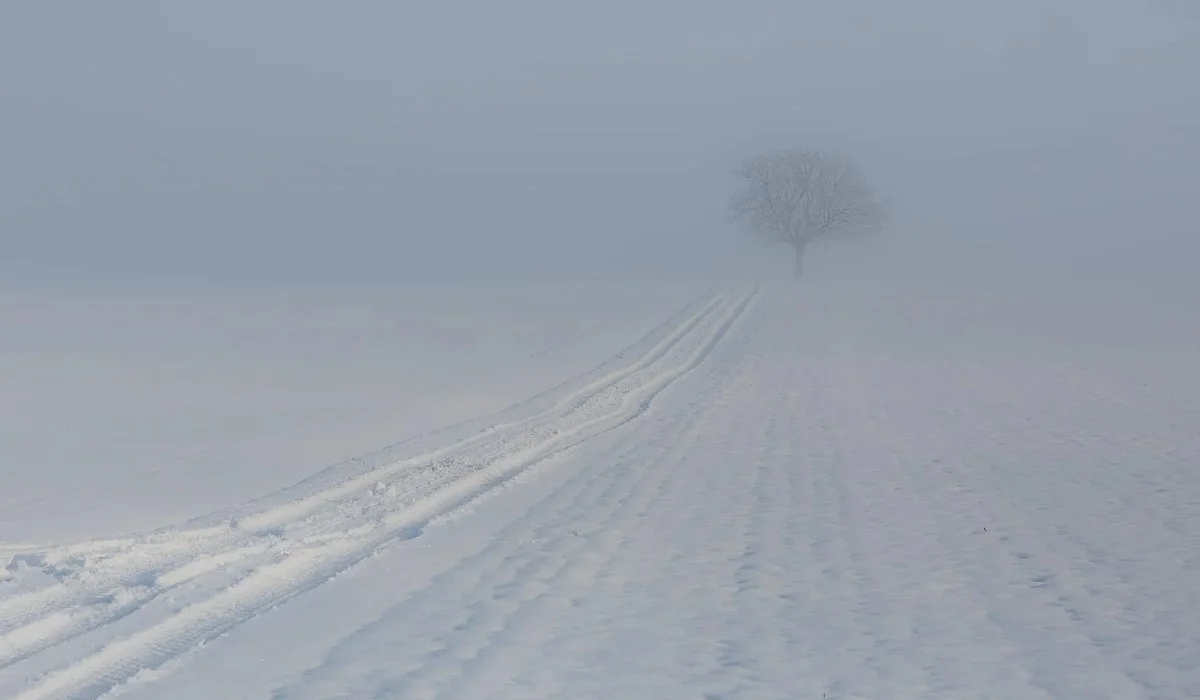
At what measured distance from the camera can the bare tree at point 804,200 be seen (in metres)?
72.5

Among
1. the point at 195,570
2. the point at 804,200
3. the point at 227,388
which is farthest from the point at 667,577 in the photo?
the point at 804,200

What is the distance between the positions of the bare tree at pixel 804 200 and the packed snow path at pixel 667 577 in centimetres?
5893

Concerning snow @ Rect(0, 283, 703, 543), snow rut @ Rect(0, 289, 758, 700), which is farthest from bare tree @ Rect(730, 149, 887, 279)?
snow rut @ Rect(0, 289, 758, 700)

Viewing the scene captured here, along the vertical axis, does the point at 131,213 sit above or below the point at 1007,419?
above

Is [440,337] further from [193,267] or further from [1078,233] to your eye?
[1078,233]

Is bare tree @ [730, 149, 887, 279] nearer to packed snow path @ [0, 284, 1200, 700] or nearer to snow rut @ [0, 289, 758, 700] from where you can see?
packed snow path @ [0, 284, 1200, 700]

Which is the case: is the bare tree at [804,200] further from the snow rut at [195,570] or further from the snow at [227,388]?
the snow rut at [195,570]

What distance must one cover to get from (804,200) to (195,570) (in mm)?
68219

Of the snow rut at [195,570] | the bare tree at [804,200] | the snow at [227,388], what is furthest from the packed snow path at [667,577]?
the bare tree at [804,200]

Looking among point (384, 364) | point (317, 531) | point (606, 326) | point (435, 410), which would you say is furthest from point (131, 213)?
point (317, 531)

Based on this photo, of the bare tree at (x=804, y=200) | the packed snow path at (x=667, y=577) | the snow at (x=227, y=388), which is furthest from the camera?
the bare tree at (x=804, y=200)

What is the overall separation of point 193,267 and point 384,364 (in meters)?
63.2

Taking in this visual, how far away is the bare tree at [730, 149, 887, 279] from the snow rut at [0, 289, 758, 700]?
2445 inches

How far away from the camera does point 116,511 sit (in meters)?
9.94
